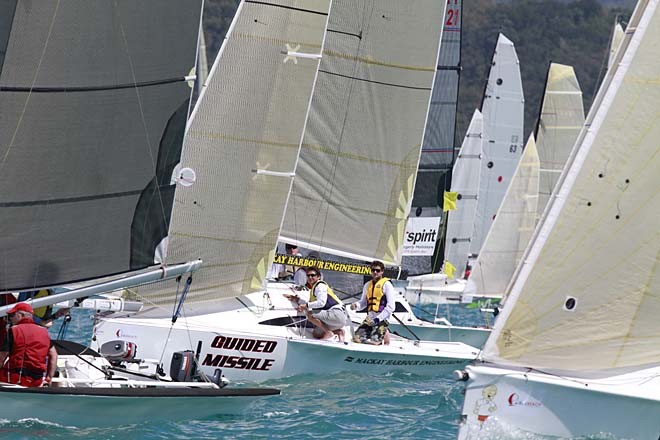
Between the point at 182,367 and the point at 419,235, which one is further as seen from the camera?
the point at 419,235

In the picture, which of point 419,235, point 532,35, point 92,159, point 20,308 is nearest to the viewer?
point 20,308

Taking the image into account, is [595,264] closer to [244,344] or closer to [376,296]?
[244,344]

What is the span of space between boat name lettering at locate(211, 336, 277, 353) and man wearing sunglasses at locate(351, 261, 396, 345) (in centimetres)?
127

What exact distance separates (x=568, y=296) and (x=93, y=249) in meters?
3.64

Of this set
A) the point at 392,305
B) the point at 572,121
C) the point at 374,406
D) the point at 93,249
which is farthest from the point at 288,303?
the point at 572,121

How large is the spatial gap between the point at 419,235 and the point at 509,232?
6962 mm

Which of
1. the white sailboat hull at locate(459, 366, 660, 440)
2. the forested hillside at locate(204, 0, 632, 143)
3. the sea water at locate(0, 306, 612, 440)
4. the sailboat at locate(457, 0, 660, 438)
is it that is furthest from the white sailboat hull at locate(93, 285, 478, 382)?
the forested hillside at locate(204, 0, 632, 143)

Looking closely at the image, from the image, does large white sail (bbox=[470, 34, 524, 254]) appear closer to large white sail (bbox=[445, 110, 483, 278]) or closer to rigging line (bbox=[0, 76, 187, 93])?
large white sail (bbox=[445, 110, 483, 278])

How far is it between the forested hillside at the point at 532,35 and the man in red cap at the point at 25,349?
71256 millimetres

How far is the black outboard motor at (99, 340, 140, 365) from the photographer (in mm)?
10930

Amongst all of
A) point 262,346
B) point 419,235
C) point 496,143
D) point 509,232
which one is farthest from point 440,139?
point 496,143

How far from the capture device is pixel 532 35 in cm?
9038

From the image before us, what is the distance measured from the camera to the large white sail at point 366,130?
1634cm

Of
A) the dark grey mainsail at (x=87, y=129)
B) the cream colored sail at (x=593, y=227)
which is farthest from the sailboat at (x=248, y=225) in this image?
the cream colored sail at (x=593, y=227)
